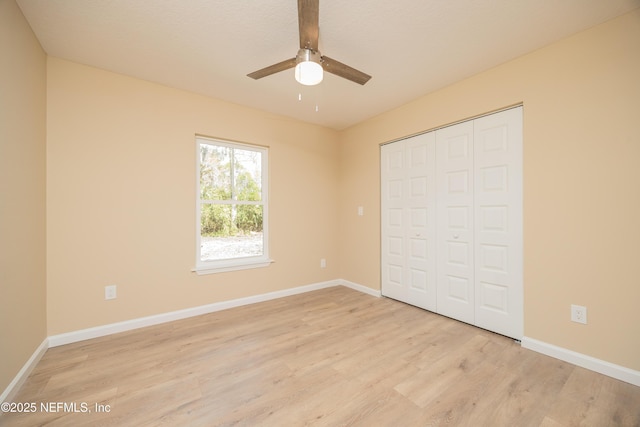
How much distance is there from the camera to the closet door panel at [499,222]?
2.37 meters

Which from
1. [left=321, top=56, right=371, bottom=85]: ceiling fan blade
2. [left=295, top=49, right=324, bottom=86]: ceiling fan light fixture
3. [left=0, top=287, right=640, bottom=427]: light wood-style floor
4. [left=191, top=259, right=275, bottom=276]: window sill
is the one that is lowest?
[left=0, top=287, right=640, bottom=427]: light wood-style floor

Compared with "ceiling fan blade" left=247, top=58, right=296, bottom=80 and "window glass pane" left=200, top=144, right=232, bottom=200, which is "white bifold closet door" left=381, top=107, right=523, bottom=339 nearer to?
"ceiling fan blade" left=247, top=58, right=296, bottom=80

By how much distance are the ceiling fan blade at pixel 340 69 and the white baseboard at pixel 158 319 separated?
282 centimetres

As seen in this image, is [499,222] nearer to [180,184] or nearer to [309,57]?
[309,57]

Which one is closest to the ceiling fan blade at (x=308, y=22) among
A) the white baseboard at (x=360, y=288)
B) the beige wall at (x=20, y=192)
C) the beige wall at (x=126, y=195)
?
the beige wall at (x=20, y=192)

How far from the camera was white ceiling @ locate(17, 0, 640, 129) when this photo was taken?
176 cm

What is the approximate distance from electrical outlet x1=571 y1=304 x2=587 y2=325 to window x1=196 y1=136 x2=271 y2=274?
311 cm

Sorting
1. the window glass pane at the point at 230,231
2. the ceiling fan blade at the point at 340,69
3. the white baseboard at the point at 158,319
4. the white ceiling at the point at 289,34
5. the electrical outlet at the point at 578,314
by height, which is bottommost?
the white baseboard at the point at 158,319

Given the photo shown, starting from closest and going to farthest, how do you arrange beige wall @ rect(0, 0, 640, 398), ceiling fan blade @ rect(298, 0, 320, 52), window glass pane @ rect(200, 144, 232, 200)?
ceiling fan blade @ rect(298, 0, 320, 52), beige wall @ rect(0, 0, 640, 398), window glass pane @ rect(200, 144, 232, 200)

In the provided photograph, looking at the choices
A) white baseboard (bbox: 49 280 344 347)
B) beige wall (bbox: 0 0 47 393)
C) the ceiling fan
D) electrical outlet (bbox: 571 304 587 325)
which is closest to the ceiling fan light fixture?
the ceiling fan

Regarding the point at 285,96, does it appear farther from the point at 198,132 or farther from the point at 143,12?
the point at 143,12

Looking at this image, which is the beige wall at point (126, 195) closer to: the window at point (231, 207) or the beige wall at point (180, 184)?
the beige wall at point (180, 184)

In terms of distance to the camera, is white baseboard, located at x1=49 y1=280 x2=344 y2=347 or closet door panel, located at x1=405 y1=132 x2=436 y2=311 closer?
white baseboard, located at x1=49 y1=280 x2=344 y2=347

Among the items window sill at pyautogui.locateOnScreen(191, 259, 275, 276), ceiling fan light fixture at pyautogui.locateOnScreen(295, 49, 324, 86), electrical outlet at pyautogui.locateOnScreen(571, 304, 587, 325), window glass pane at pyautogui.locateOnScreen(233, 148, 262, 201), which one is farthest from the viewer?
window glass pane at pyautogui.locateOnScreen(233, 148, 262, 201)
